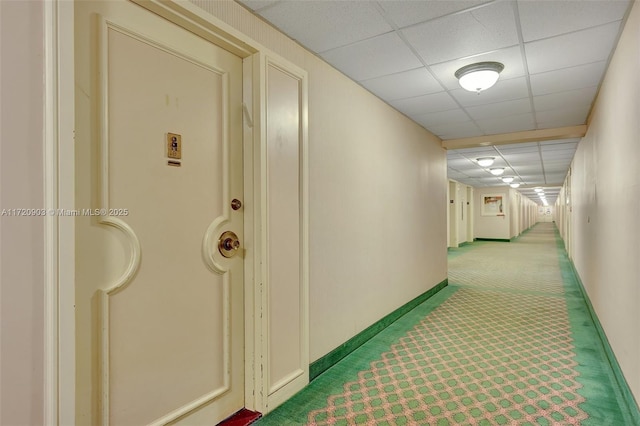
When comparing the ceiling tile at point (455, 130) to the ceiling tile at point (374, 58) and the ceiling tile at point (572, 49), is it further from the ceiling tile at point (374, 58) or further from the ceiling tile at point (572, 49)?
the ceiling tile at point (374, 58)

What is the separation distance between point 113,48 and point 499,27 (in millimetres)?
2374

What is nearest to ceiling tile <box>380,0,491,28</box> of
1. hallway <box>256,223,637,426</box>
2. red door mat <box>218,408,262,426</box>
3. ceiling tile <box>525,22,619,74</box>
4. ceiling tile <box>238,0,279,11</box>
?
ceiling tile <box>238,0,279,11</box>

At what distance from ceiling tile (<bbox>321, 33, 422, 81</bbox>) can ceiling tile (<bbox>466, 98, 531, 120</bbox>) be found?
159cm

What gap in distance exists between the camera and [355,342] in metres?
3.28

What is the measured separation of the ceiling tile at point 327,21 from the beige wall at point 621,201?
1510 millimetres

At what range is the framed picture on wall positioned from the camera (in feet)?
50.6

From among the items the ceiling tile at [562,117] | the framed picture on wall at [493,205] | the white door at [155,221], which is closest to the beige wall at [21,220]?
the white door at [155,221]

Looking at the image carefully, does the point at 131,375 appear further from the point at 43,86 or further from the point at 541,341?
the point at 541,341

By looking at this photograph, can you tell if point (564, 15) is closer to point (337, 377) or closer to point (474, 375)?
point (474, 375)

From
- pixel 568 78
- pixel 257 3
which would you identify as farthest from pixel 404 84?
pixel 257 3

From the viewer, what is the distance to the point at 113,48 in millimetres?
1603

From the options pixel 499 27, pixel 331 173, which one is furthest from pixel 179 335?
pixel 499 27

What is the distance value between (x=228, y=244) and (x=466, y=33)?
2.21 m

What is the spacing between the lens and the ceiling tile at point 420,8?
2072 millimetres
